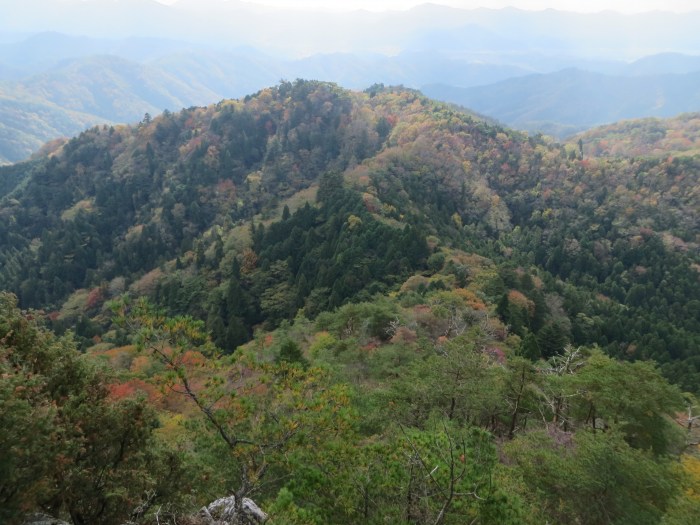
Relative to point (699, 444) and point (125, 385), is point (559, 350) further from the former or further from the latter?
point (125, 385)

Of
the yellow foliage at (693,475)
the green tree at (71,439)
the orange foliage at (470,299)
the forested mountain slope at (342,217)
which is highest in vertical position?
the green tree at (71,439)

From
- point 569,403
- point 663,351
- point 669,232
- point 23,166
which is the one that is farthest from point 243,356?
point 23,166

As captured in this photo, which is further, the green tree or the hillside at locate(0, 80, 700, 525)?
the hillside at locate(0, 80, 700, 525)

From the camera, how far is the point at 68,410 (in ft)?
35.8

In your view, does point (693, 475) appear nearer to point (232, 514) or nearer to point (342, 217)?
point (232, 514)

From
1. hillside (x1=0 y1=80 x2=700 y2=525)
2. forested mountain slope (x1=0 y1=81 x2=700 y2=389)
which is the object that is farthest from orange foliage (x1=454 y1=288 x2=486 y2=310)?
forested mountain slope (x1=0 y1=81 x2=700 y2=389)

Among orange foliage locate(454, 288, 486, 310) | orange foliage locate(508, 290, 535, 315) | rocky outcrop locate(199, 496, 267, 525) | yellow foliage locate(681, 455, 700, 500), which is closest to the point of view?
rocky outcrop locate(199, 496, 267, 525)

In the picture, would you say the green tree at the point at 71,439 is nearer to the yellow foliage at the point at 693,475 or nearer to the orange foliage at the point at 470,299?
the yellow foliage at the point at 693,475

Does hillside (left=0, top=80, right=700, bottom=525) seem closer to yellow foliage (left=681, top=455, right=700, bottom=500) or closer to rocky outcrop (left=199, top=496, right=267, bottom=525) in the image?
yellow foliage (left=681, top=455, right=700, bottom=500)

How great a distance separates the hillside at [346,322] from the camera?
457 inches

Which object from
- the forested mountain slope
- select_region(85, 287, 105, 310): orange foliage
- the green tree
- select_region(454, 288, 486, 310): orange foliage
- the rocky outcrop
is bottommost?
select_region(85, 287, 105, 310): orange foliage

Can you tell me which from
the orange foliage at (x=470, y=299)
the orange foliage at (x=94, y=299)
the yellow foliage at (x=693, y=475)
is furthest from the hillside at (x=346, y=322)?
the orange foliage at (x=470, y=299)

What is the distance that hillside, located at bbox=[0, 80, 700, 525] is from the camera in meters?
11.6

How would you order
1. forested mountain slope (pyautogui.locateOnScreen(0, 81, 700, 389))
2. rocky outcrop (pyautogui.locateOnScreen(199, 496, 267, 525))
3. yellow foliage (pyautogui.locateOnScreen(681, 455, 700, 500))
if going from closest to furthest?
rocky outcrop (pyautogui.locateOnScreen(199, 496, 267, 525))
yellow foliage (pyautogui.locateOnScreen(681, 455, 700, 500))
forested mountain slope (pyautogui.locateOnScreen(0, 81, 700, 389))
